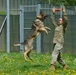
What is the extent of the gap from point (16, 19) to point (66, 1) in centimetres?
330

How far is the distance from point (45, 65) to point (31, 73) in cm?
199

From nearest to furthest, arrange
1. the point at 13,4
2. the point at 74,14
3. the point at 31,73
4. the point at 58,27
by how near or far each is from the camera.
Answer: the point at 31,73, the point at 58,27, the point at 74,14, the point at 13,4

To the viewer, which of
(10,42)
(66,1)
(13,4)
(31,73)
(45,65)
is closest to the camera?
(31,73)

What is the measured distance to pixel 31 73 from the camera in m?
11.5

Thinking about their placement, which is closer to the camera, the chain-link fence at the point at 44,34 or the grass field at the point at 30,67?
the grass field at the point at 30,67

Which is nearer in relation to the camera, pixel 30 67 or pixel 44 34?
pixel 30 67

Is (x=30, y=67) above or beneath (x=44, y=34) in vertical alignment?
beneath

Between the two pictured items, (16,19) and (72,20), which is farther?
(16,19)

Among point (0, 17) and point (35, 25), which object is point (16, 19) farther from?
point (35, 25)

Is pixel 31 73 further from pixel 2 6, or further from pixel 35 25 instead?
pixel 2 6

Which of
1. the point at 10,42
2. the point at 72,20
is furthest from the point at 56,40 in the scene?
the point at 10,42

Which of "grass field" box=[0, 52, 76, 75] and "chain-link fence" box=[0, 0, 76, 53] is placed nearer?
"grass field" box=[0, 52, 76, 75]

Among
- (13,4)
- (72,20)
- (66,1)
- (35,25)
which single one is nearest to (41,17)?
(35,25)

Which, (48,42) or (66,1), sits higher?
(66,1)
